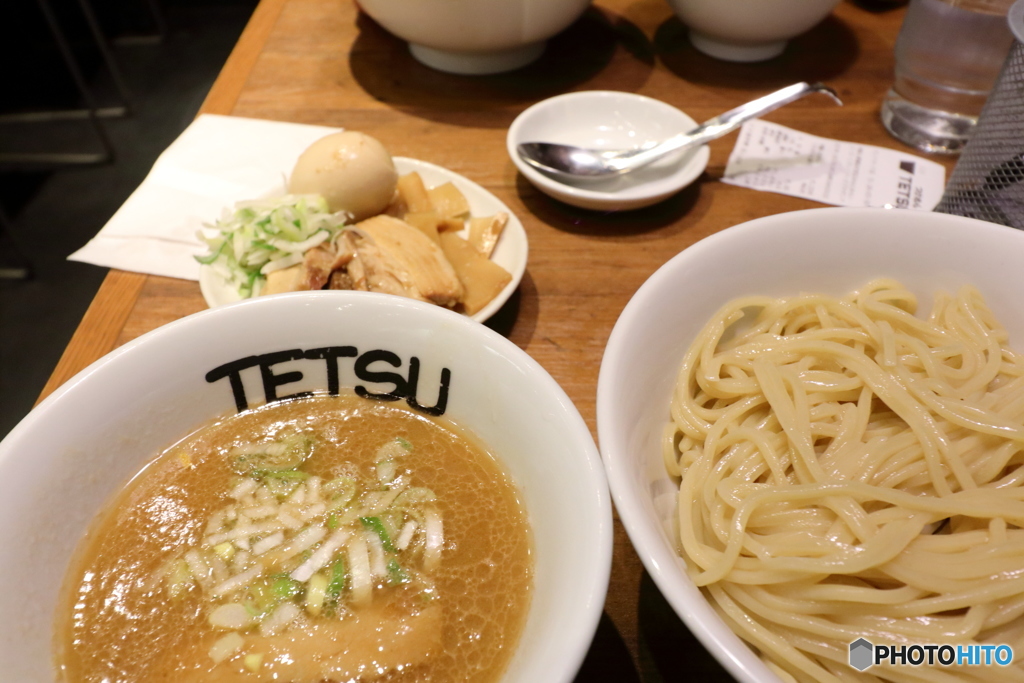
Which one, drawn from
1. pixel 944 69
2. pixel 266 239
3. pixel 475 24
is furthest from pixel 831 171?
pixel 266 239

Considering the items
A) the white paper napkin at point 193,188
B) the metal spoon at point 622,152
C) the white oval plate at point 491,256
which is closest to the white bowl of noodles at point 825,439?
the white oval plate at point 491,256

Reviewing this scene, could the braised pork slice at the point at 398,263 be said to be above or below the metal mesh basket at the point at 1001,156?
below

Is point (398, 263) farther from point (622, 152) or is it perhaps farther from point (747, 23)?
point (747, 23)

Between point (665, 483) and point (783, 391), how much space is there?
24 cm

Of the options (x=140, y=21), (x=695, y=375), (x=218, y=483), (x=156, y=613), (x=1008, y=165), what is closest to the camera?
(x=156, y=613)

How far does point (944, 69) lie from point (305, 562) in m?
2.24

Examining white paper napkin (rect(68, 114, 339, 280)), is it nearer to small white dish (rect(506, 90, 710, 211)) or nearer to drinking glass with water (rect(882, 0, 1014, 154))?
small white dish (rect(506, 90, 710, 211))

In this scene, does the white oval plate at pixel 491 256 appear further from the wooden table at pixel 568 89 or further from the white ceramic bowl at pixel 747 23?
the white ceramic bowl at pixel 747 23

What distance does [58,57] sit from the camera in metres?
4.69

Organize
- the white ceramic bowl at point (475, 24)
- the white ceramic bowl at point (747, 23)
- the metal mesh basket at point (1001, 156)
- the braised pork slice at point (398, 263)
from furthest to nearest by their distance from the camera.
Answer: the white ceramic bowl at point (747, 23) < the white ceramic bowl at point (475, 24) < the braised pork slice at point (398, 263) < the metal mesh basket at point (1001, 156)

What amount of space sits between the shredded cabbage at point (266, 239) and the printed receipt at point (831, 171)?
1.22 meters

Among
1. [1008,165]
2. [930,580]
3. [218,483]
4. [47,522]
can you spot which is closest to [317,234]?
[218,483]

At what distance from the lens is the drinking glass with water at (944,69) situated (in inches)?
70.3

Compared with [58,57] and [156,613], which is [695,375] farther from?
[58,57]
